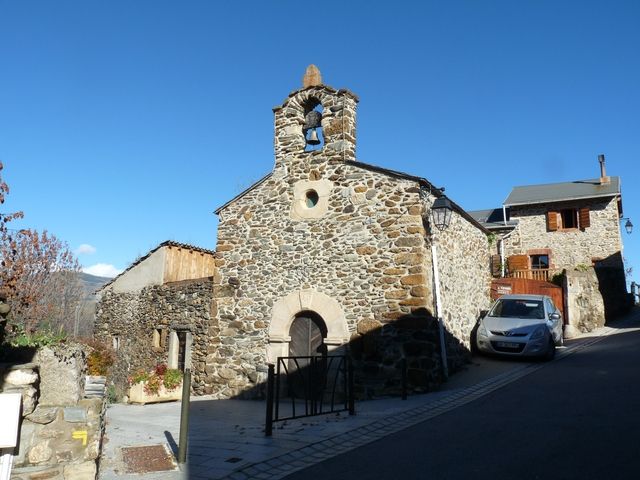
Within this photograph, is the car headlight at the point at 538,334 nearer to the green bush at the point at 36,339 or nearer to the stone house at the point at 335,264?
the stone house at the point at 335,264

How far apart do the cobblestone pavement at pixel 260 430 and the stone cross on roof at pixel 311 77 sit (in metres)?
7.12

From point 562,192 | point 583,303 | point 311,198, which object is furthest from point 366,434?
point 562,192

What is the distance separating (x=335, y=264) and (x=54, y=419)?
717 cm

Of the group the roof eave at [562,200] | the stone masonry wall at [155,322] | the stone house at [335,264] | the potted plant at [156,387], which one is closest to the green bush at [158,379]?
the potted plant at [156,387]

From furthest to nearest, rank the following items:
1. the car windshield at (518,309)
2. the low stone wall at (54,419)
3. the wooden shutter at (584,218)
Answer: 1. the wooden shutter at (584,218)
2. the car windshield at (518,309)
3. the low stone wall at (54,419)

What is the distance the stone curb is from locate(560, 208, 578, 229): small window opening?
1578cm

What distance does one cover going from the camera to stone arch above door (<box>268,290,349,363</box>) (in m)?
10.6

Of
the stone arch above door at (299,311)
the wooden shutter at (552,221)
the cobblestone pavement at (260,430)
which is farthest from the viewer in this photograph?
the wooden shutter at (552,221)

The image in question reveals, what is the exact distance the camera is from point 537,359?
11594 millimetres

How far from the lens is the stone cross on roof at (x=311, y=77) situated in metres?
12.0

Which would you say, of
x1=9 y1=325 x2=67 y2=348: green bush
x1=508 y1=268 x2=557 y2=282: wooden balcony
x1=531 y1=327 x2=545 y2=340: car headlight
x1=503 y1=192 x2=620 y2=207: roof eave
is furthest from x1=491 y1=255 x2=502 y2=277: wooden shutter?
x1=9 y1=325 x2=67 y2=348: green bush

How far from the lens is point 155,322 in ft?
48.1

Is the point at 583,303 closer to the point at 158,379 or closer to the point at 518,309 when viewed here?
the point at 518,309

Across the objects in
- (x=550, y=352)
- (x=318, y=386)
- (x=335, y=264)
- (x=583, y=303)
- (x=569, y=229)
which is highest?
(x=569, y=229)
